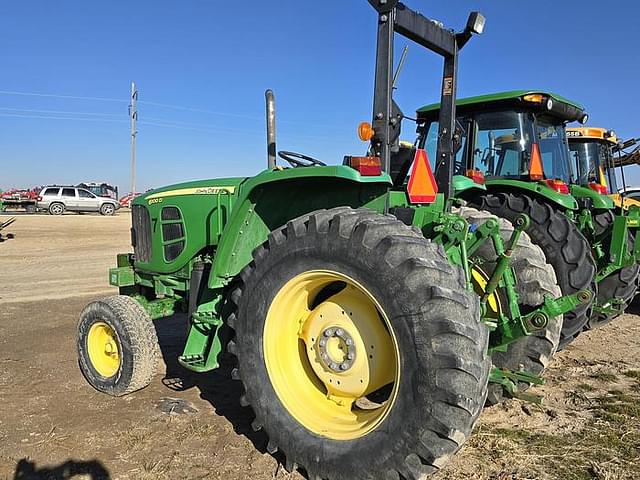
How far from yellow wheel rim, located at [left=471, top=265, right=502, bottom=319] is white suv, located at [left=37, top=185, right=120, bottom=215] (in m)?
30.9

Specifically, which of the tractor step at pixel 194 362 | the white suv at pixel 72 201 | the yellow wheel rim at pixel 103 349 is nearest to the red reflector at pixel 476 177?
the tractor step at pixel 194 362

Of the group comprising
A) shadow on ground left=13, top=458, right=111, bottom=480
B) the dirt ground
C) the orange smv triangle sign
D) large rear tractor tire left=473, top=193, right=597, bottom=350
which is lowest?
shadow on ground left=13, top=458, right=111, bottom=480

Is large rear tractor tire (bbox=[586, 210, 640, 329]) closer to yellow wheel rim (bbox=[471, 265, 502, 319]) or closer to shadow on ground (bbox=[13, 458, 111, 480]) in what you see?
yellow wheel rim (bbox=[471, 265, 502, 319])

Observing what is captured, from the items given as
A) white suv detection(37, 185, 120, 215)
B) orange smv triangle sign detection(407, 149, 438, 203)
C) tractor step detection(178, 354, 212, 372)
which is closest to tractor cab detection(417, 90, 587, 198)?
orange smv triangle sign detection(407, 149, 438, 203)

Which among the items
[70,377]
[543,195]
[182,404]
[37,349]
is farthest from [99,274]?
[543,195]

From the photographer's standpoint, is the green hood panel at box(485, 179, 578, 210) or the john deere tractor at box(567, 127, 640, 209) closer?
the green hood panel at box(485, 179, 578, 210)

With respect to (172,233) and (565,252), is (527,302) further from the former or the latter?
(172,233)

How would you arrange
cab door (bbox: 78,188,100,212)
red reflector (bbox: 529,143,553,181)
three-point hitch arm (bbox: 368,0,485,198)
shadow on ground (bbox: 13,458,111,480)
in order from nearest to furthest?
shadow on ground (bbox: 13,458,111,480), three-point hitch arm (bbox: 368,0,485,198), red reflector (bbox: 529,143,553,181), cab door (bbox: 78,188,100,212)

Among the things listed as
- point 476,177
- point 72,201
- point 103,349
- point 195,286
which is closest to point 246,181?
point 195,286

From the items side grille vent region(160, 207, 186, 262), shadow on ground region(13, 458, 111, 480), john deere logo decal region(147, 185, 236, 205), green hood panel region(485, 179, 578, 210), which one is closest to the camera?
shadow on ground region(13, 458, 111, 480)

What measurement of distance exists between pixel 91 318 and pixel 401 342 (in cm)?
303

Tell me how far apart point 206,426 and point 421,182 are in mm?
2119

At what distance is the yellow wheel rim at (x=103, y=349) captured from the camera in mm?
4430

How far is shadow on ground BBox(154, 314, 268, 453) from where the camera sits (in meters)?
3.60
